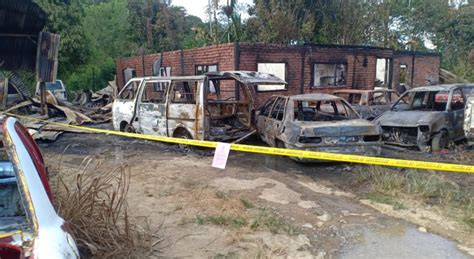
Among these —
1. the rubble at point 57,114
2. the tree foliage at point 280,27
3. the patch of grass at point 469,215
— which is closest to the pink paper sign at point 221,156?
the patch of grass at point 469,215

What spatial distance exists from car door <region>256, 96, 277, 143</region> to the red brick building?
13.0 ft

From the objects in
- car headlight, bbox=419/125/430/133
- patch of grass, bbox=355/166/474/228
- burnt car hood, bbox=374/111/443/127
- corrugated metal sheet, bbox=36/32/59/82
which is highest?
corrugated metal sheet, bbox=36/32/59/82

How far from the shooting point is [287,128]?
771cm

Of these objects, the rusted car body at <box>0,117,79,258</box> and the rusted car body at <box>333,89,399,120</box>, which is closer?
the rusted car body at <box>0,117,79,258</box>

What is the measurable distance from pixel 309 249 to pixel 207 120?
173 inches

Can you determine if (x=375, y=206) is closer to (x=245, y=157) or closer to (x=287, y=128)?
(x=287, y=128)

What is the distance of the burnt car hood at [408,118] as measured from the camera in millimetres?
8719

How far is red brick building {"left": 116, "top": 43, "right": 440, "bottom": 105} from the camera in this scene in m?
13.9

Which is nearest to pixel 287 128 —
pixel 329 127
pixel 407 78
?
pixel 329 127

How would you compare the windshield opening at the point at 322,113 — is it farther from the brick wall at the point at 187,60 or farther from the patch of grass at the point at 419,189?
the brick wall at the point at 187,60

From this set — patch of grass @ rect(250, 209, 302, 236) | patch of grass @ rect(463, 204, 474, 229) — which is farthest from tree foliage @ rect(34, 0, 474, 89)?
patch of grass @ rect(250, 209, 302, 236)

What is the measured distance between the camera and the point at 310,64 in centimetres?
1516

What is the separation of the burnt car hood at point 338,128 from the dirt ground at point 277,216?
28.4 inches

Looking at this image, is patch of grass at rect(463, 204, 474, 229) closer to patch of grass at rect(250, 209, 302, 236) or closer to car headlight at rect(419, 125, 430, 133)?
patch of grass at rect(250, 209, 302, 236)
